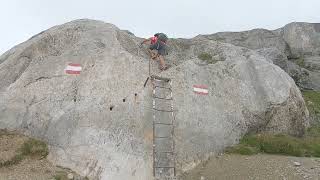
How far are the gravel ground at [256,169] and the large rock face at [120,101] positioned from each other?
662 millimetres

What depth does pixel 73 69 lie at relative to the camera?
23.8 m

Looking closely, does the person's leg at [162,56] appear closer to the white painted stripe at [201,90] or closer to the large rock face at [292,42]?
the white painted stripe at [201,90]

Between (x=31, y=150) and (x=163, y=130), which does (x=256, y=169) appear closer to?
(x=163, y=130)

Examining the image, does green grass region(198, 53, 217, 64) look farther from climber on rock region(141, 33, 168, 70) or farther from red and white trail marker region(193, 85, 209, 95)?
red and white trail marker region(193, 85, 209, 95)

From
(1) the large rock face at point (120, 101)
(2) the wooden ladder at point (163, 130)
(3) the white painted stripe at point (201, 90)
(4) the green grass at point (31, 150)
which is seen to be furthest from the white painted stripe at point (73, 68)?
(3) the white painted stripe at point (201, 90)

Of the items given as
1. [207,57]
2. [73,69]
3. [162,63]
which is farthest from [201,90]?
[73,69]

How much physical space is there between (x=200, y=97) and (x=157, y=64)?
297 centimetres

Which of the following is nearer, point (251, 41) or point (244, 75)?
point (244, 75)

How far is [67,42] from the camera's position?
25672mm

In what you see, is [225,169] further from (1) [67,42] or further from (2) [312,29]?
(2) [312,29]

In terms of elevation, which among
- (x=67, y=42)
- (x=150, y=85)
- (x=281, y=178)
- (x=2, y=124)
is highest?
(x=67, y=42)

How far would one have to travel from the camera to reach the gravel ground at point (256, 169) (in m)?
20.9

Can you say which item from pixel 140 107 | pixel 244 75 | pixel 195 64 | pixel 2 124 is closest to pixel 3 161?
pixel 2 124

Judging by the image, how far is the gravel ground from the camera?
20891 mm
